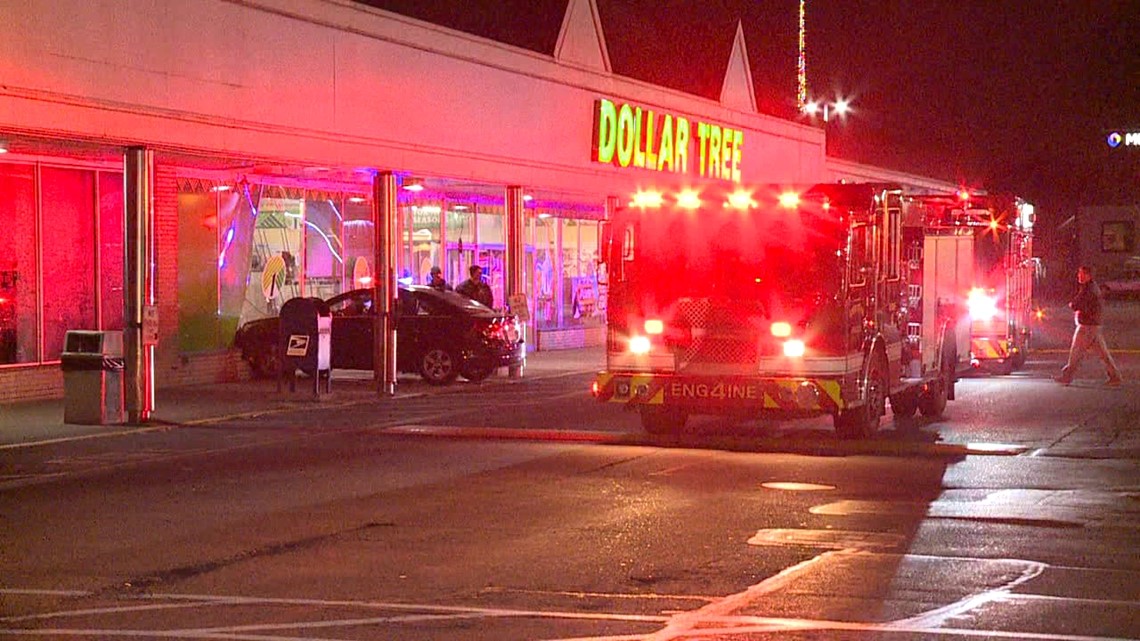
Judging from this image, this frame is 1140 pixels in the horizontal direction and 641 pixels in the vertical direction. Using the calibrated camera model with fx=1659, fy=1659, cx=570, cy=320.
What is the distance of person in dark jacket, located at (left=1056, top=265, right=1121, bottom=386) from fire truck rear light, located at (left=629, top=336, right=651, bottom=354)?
10394 mm

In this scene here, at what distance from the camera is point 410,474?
15.6 meters

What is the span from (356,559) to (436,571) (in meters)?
0.76

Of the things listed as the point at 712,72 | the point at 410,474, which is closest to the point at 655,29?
the point at 712,72

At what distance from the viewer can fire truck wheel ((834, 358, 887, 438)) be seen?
58.7 ft

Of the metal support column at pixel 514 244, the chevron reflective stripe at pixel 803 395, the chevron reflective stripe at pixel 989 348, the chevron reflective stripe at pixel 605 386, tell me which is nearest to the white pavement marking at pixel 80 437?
the chevron reflective stripe at pixel 605 386

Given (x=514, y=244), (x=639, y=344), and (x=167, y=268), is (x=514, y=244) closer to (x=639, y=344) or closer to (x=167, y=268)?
(x=167, y=268)

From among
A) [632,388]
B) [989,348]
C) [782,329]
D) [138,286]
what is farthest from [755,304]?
[989,348]

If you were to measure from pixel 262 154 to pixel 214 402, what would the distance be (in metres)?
3.55

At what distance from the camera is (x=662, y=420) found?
18.8 metres

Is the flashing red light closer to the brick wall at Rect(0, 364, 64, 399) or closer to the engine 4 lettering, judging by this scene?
the engine 4 lettering

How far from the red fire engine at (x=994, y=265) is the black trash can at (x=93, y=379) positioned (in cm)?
1044

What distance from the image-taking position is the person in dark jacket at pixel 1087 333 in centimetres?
2583

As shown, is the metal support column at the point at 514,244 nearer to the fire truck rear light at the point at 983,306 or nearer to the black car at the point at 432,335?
the black car at the point at 432,335

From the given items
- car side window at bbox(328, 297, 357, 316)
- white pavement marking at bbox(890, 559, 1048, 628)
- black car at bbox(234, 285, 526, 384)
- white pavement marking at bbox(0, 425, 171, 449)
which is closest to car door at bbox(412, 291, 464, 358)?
black car at bbox(234, 285, 526, 384)
